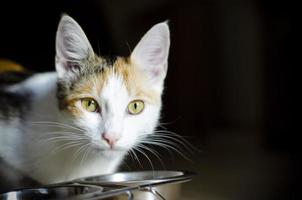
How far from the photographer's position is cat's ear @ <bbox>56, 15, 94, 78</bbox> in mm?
875

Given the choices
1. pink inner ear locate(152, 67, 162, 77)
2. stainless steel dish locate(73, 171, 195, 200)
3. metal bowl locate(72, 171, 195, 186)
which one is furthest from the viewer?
pink inner ear locate(152, 67, 162, 77)

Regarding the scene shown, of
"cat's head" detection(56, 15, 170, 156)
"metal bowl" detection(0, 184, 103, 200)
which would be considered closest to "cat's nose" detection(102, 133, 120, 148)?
"cat's head" detection(56, 15, 170, 156)

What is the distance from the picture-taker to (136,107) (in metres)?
0.89

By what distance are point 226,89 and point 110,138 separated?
35 centimetres

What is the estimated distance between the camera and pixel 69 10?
934 mm

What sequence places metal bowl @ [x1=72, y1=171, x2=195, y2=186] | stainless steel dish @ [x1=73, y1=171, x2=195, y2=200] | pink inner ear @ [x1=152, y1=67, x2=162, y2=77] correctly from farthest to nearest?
pink inner ear @ [x1=152, y1=67, x2=162, y2=77] → metal bowl @ [x1=72, y1=171, x2=195, y2=186] → stainless steel dish @ [x1=73, y1=171, x2=195, y2=200]

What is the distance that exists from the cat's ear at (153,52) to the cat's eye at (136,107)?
70mm

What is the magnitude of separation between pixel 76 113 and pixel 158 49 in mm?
231

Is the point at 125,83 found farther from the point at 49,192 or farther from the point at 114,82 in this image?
the point at 49,192

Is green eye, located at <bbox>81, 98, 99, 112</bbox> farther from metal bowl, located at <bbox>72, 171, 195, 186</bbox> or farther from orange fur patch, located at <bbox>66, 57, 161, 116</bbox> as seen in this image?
metal bowl, located at <bbox>72, 171, 195, 186</bbox>

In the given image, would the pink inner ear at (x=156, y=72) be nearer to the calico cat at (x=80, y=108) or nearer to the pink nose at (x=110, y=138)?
the calico cat at (x=80, y=108)

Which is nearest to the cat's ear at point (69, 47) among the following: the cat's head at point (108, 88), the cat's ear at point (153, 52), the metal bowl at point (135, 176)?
the cat's head at point (108, 88)

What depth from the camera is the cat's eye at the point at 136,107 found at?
88cm

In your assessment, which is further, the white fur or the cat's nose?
the white fur
